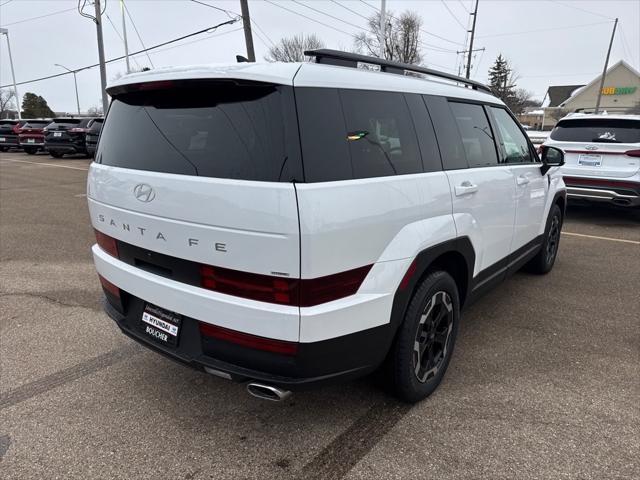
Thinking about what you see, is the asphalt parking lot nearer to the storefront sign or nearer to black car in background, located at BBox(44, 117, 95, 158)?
black car in background, located at BBox(44, 117, 95, 158)

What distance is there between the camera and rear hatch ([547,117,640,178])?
23.8 ft

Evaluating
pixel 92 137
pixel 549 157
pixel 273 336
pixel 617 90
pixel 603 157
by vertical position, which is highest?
pixel 617 90

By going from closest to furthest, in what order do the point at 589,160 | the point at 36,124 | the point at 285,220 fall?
the point at 285,220 → the point at 589,160 → the point at 36,124

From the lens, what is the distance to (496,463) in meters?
2.30

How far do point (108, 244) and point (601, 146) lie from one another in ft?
24.8

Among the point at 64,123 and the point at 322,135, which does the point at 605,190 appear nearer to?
the point at 322,135

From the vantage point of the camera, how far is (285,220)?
189 centimetres

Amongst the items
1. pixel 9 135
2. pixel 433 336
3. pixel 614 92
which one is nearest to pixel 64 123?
pixel 9 135

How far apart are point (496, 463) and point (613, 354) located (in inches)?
67.8

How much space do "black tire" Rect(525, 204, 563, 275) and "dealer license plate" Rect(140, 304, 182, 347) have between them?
3.96 metres

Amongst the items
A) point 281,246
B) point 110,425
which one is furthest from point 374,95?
point 110,425

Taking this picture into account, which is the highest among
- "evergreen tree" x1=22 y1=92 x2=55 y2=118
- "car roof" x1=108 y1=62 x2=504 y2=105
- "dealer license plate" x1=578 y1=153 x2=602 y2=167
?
"evergreen tree" x1=22 y1=92 x2=55 y2=118

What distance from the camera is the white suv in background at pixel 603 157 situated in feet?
23.8

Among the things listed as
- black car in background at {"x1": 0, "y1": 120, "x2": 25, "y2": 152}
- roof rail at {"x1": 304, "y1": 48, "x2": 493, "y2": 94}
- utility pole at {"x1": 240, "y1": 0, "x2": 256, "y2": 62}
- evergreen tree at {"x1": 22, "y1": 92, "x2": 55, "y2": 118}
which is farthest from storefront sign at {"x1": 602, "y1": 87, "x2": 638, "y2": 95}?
evergreen tree at {"x1": 22, "y1": 92, "x2": 55, "y2": 118}
